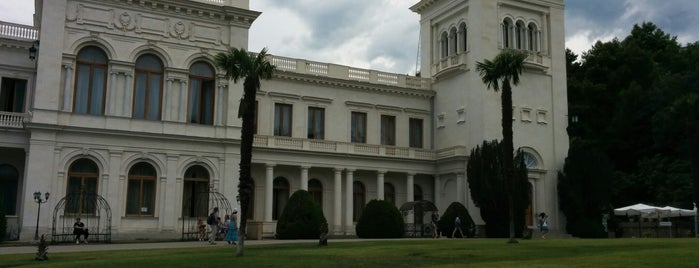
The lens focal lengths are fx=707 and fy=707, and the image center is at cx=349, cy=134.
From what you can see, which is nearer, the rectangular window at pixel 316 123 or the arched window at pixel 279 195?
the arched window at pixel 279 195

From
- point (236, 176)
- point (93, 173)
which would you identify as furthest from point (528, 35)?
point (93, 173)

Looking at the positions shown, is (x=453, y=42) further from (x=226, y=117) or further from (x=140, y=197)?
(x=140, y=197)

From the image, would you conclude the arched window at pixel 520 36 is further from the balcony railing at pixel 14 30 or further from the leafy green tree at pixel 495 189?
the balcony railing at pixel 14 30

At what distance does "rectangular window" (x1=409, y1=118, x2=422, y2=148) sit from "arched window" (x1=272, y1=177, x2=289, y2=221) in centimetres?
1053

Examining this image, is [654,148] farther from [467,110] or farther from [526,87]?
[467,110]

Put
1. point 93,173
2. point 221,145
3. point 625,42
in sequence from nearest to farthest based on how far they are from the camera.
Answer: point 93,173, point 221,145, point 625,42

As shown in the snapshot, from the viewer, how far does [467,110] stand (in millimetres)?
48531

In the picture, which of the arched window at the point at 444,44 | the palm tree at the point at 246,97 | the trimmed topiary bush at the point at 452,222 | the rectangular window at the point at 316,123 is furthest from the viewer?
the arched window at the point at 444,44

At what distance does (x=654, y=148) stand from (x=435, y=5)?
21.0m

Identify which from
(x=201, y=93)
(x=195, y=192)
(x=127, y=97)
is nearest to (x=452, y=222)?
(x=195, y=192)

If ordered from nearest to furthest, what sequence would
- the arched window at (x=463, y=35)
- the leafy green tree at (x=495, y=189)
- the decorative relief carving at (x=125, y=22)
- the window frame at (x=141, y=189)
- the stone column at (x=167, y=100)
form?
the window frame at (x=141, y=189) < the decorative relief carving at (x=125, y=22) < the stone column at (x=167, y=100) < the leafy green tree at (x=495, y=189) < the arched window at (x=463, y=35)

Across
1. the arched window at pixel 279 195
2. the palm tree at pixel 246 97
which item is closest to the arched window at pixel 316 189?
the arched window at pixel 279 195

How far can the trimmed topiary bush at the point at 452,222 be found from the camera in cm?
4322

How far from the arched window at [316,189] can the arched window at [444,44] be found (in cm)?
1373
